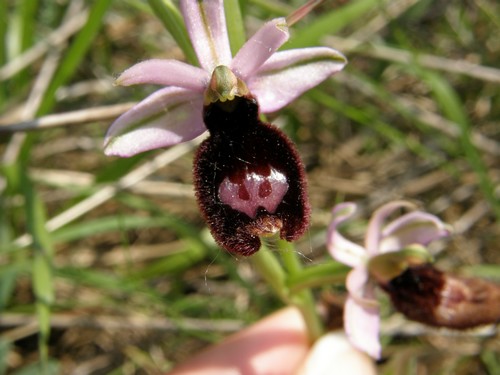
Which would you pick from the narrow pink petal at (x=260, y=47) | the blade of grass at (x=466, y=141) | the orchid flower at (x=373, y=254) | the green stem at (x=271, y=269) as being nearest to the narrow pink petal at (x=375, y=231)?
the orchid flower at (x=373, y=254)

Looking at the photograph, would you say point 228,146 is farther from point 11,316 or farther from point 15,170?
point 11,316

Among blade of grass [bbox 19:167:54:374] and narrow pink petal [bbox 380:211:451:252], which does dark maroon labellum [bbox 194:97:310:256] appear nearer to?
narrow pink petal [bbox 380:211:451:252]

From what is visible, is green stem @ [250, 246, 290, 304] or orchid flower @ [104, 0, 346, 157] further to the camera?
green stem @ [250, 246, 290, 304]

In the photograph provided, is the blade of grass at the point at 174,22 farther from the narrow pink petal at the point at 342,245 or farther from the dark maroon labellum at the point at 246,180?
the narrow pink petal at the point at 342,245

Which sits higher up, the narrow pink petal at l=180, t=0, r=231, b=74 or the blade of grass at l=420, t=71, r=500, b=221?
the narrow pink petal at l=180, t=0, r=231, b=74

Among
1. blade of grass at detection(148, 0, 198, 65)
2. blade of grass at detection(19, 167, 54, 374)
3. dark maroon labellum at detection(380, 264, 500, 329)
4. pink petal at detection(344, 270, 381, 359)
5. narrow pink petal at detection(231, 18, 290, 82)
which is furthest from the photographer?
blade of grass at detection(19, 167, 54, 374)

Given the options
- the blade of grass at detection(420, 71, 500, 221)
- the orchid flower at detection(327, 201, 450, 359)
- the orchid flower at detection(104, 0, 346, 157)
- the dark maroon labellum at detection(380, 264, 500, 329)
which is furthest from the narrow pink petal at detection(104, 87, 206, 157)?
the blade of grass at detection(420, 71, 500, 221)

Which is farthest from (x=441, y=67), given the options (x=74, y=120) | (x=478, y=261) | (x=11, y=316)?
(x=11, y=316)
